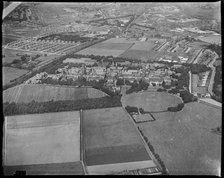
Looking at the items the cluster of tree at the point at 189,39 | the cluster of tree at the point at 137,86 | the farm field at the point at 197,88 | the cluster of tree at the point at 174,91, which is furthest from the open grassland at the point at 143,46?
the cluster of tree at the point at 174,91

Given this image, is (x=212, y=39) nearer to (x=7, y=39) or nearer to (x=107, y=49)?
(x=107, y=49)

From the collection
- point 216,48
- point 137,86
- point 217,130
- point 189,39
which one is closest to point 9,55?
point 137,86

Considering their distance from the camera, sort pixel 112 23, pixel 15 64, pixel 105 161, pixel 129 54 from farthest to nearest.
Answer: pixel 112 23, pixel 129 54, pixel 15 64, pixel 105 161

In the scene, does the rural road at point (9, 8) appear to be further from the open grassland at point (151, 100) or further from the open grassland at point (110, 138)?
the open grassland at point (151, 100)

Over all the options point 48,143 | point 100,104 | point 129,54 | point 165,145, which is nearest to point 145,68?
point 129,54

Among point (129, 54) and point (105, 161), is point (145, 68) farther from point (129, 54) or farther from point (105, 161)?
point (105, 161)
